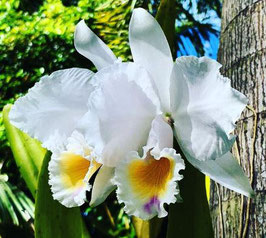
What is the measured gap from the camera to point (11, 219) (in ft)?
6.47

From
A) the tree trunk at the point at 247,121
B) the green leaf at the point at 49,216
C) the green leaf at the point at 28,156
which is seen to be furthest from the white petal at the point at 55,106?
the tree trunk at the point at 247,121

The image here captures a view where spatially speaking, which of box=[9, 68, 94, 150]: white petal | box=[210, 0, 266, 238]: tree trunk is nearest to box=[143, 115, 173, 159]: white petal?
box=[9, 68, 94, 150]: white petal

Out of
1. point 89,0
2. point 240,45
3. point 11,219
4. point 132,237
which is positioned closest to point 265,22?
point 240,45

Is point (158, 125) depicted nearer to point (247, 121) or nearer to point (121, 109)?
point (121, 109)

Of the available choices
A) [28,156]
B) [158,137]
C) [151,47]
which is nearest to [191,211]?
[158,137]

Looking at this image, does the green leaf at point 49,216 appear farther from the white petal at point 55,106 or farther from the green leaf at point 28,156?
the green leaf at point 28,156

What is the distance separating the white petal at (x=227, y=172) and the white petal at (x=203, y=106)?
4 cm

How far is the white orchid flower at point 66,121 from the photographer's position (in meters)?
0.61

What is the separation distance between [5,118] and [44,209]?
1.29 ft

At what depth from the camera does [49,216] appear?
0.76 meters

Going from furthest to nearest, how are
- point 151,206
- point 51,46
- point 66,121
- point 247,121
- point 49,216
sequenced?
point 51,46, point 247,121, point 49,216, point 66,121, point 151,206

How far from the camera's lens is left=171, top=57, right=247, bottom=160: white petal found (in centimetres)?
53

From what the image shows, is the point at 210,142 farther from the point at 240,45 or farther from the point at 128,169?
the point at 240,45

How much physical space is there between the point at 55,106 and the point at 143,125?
0.50ft
